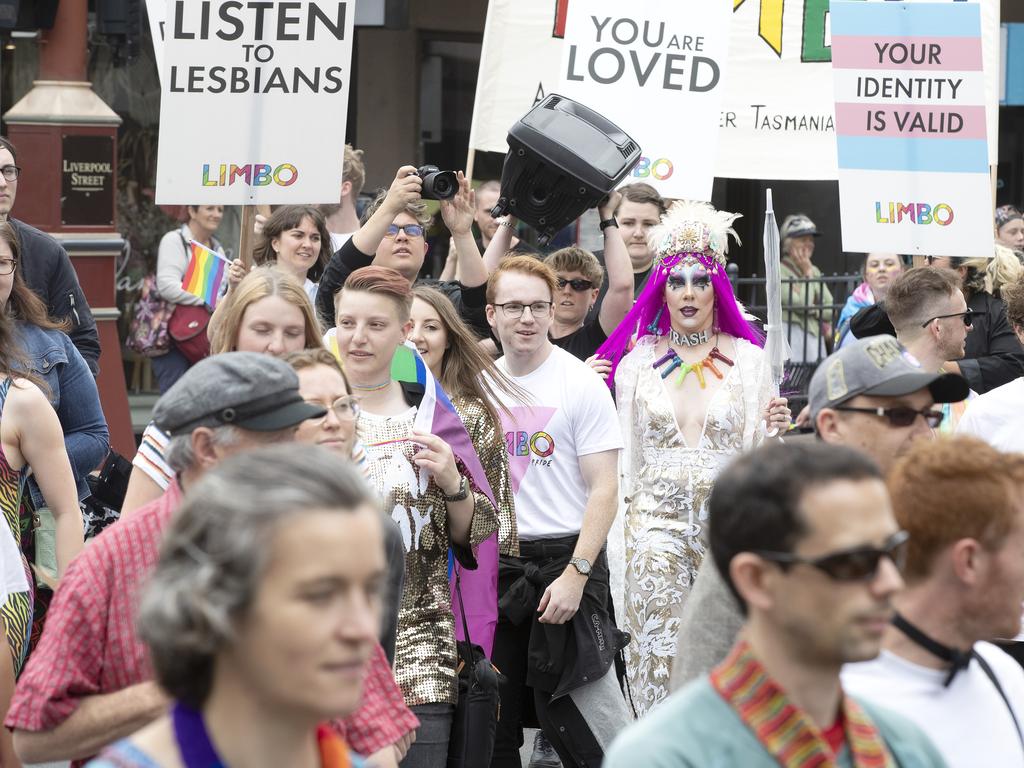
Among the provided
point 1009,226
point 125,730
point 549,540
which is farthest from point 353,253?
point 1009,226

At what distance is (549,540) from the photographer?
20.0 feet

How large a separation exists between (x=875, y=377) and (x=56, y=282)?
407 centimetres

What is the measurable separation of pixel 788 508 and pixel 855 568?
4.9 inches

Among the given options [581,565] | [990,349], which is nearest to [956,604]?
[581,565]

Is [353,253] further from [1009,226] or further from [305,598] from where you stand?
[1009,226]

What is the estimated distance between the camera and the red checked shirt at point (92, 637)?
2.94 metres

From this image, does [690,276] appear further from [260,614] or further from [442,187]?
[260,614]

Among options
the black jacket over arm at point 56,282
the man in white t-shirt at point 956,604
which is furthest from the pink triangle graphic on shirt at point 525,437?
the man in white t-shirt at point 956,604

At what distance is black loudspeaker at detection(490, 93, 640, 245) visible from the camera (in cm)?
689

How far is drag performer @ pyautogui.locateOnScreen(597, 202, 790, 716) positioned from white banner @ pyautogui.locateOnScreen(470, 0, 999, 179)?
3.44 metres

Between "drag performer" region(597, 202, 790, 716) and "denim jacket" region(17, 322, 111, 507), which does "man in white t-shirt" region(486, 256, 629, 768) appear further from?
"denim jacket" region(17, 322, 111, 507)

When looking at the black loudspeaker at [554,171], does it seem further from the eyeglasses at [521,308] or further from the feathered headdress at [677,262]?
the eyeglasses at [521,308]

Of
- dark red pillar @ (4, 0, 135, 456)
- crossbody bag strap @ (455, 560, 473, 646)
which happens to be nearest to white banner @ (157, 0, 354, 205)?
crossbody bag strap @ (455, 560, 473, 646)

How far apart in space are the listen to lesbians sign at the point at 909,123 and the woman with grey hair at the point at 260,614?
6.44 meters
